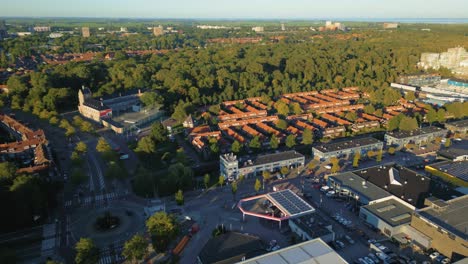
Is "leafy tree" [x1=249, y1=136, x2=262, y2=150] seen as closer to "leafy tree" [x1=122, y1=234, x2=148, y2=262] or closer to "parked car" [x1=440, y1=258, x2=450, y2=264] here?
"leafy tree" [x1=122, y1=234, x2=148, y2=262]

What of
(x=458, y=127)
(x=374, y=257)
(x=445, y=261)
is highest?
(x=458, y=127)

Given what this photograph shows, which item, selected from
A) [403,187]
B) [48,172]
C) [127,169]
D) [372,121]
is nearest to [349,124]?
[372,121]

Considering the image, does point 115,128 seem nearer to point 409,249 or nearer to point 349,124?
point 349,124

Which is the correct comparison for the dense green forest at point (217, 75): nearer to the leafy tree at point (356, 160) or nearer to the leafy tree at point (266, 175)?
the leafy tree at point (266, 175)

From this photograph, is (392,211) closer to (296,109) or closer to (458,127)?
(458,127)

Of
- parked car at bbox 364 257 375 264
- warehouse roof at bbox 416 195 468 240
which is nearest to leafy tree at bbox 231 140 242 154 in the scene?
parked car at bbox 364 257 375 264

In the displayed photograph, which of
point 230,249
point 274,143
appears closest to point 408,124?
point 274,143
